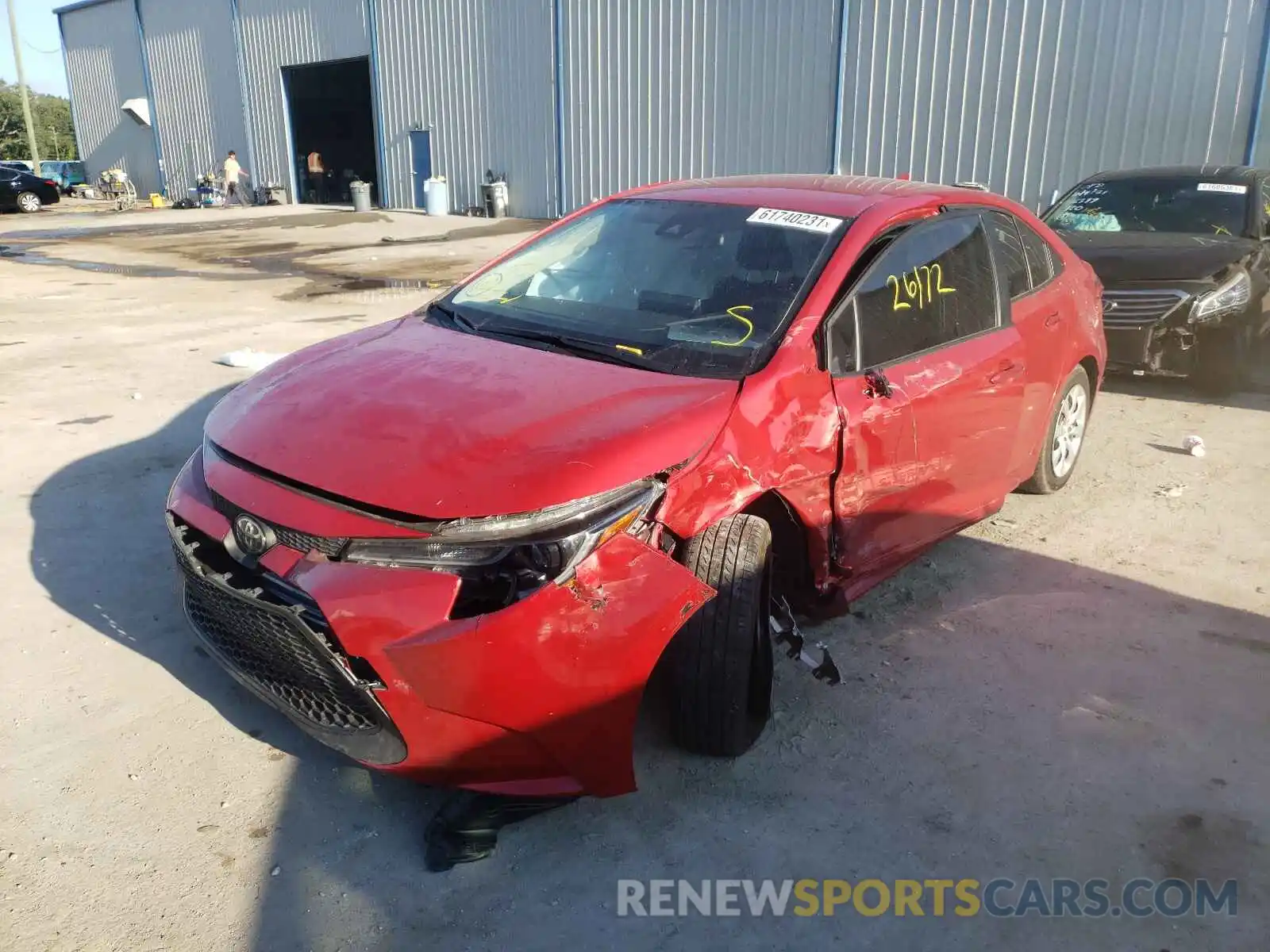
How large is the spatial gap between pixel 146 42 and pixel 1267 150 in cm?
3037

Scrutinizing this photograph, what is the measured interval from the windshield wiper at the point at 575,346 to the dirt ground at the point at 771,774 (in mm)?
1191

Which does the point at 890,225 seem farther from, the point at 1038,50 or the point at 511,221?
the point at 511,221

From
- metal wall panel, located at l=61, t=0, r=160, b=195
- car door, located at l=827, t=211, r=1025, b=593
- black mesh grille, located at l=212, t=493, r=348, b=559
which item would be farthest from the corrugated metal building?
black mesh grille, located at l=212, t=493, r=348, b=559

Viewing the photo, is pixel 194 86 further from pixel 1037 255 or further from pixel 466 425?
pixel 466 425

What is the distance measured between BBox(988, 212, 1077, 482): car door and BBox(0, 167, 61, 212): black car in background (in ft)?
103

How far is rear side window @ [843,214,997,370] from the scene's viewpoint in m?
3.41

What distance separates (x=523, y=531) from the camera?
7.95 feet

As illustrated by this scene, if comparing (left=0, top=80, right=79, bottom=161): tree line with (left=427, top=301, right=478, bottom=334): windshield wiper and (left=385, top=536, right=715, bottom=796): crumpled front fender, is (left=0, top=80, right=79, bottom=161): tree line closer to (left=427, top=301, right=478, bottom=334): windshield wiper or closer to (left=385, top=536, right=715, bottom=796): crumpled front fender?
(left=427, top=301, right=478, bottom=334): windshield wiper

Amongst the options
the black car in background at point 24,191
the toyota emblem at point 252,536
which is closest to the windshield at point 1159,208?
the toyota emblem at point 252,536

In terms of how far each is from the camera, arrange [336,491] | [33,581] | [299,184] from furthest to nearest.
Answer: [299,184], [33,581], [336,491]

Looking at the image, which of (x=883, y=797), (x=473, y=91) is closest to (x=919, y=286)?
(x=883, y=797)

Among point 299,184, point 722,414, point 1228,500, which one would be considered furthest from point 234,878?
point 299,184

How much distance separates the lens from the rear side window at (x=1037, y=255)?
4578 mm

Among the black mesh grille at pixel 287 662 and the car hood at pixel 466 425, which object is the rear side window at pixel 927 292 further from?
the black mesh grille at pixel 287 662
